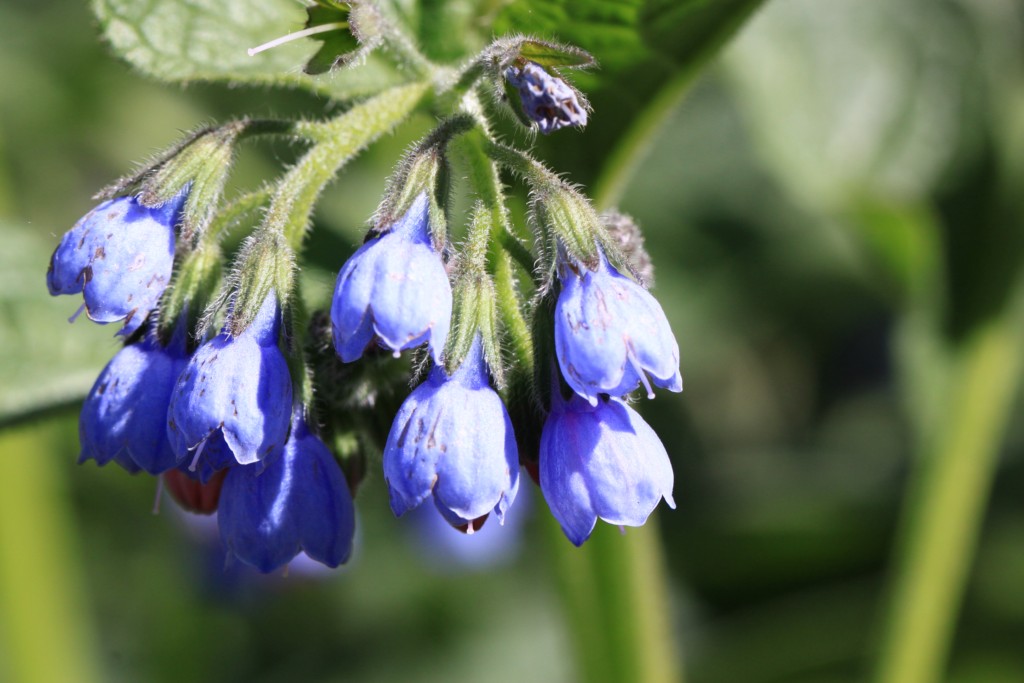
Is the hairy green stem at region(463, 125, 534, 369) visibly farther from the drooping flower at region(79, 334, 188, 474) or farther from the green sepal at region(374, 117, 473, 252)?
the drooping flower at region(79, 334, 188, 474)

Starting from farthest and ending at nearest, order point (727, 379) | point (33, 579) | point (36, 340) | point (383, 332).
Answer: point (727, 379)
point (33, 579)
point (36, 340)
point (383, 332)

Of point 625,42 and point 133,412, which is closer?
point 133,412

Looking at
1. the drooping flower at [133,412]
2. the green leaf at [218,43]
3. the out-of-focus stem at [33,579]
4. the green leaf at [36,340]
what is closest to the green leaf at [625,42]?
the green leaf at [218,43]

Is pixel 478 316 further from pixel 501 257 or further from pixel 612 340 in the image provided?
pixel 612 340

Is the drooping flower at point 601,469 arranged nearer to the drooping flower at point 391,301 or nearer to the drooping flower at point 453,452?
the drooping flower at point 453,452

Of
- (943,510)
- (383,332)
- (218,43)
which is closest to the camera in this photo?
(383,332)

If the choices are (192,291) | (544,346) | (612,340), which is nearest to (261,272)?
(192,291)

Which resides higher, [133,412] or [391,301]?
[391,301]
